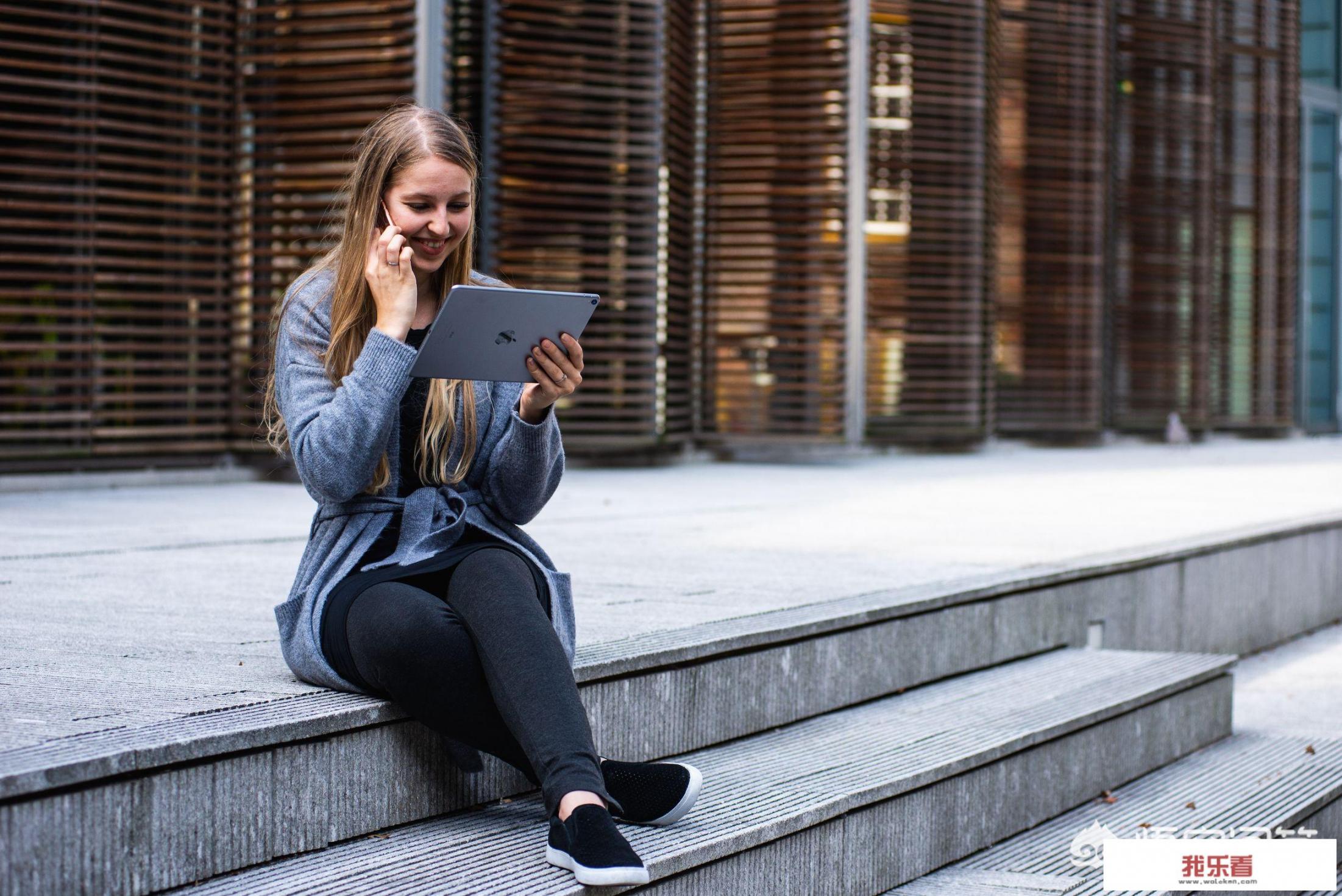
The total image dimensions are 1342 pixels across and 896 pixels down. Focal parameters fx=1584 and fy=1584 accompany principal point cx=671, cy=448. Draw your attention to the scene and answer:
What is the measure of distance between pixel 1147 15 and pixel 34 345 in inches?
533

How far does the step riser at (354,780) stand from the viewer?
2.37 metres

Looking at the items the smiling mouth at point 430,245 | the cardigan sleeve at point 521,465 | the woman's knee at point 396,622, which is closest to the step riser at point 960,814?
the woman's knee at point 396,622

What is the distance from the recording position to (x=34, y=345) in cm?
838

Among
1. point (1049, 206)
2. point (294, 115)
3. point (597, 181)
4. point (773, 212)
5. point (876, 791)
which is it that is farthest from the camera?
point (1049, 206)

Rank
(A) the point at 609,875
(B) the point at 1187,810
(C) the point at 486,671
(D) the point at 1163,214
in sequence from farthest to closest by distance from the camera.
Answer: (D) the point at 1163,214
(B) the point at 1187,810
(C) the point at 486,671
(A) the point at 609,875

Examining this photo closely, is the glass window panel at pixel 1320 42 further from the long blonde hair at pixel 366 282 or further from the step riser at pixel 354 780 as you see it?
the long blonde hair at pixel 366 282

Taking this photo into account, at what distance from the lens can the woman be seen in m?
2.82

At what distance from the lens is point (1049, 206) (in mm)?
16109

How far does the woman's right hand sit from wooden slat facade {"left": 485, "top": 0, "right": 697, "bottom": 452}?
24.4 ft

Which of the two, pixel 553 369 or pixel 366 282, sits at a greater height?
pixel 366 282

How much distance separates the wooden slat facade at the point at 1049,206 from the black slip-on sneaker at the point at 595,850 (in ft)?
44.8

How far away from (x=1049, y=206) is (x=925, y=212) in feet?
9.11

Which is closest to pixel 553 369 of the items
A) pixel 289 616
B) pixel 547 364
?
pixel 547 364

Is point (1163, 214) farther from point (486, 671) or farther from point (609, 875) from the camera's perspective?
point (609, 875)
